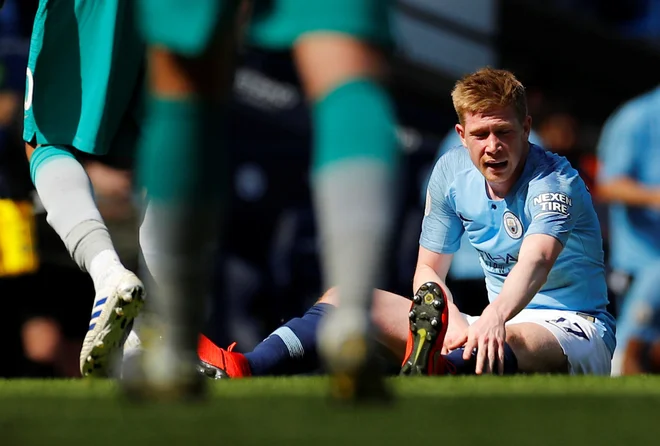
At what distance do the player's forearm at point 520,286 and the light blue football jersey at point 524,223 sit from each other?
192mm

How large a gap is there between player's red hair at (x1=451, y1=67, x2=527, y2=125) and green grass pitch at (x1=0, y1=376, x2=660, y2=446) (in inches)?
63.8

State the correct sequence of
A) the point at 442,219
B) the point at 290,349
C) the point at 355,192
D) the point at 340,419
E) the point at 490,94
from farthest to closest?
the point at 442,219 → the point at 290,349 → the point at 490,94 → the point at 355,192 → the point at 340,419

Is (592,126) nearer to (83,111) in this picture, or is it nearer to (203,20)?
(83,111)

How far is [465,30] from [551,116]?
1.70m

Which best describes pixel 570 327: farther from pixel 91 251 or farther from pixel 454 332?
pixel 91 251

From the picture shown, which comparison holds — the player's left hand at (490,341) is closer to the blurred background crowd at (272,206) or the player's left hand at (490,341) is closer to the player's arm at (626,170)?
the blurred background crowd at (272,206)

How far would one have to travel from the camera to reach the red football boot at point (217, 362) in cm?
424

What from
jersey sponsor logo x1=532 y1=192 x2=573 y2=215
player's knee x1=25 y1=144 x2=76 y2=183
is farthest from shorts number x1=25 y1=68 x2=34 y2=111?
jersey sponsor logo x1=532 y1=192 x2=573 y2=215

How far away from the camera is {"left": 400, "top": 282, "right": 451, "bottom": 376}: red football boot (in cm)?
419

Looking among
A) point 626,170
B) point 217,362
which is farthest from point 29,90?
point 626,170

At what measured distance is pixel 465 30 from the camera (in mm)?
9656

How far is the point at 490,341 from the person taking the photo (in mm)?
4066

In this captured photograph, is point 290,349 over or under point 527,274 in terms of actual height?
under

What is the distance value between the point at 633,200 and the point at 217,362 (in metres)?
4.26
